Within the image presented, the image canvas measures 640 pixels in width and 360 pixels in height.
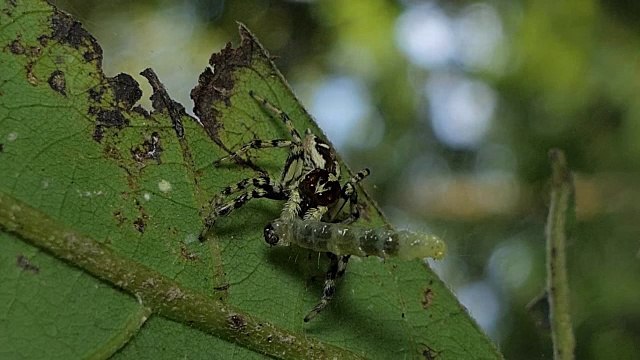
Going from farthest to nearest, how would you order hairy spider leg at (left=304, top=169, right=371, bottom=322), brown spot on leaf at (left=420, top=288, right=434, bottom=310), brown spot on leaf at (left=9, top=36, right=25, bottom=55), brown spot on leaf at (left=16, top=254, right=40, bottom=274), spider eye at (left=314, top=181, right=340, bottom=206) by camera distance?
spider eye at (left=314, top=181, right=340, bottom=206)
brown spot on leaf at (left=420, top=288, right=434, bottom=310)
hairy spider leg at (left=304, top=169, right=371, bottom=322)
brown spot on leaf at (left=9, top=36, right=25, bottom=55)
brown spot on leaf at (left=16, top=254, right=40, bottom=274)

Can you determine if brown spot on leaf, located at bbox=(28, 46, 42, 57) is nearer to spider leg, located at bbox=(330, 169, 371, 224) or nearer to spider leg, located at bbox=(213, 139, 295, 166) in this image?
spider leg, located at bbox=(213, 139, 295, 166)

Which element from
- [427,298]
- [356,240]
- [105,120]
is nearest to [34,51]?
[105,120]

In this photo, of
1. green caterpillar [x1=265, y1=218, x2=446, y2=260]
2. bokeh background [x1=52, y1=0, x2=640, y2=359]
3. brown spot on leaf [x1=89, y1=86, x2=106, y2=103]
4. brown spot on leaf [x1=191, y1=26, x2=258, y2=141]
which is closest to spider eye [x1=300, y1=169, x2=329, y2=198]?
green caterpillar [x1=265, y1=218, x2=446, y2=260]

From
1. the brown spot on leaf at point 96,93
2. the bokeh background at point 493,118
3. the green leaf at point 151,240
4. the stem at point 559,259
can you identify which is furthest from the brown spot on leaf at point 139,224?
the bokeh background at point 493,118

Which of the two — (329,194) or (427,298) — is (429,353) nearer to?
(427,298)

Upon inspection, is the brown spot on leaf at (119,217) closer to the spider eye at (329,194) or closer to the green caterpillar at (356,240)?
the green caterpillar at (356,240)

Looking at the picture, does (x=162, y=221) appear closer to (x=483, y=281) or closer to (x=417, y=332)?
(x=417, y=332)
